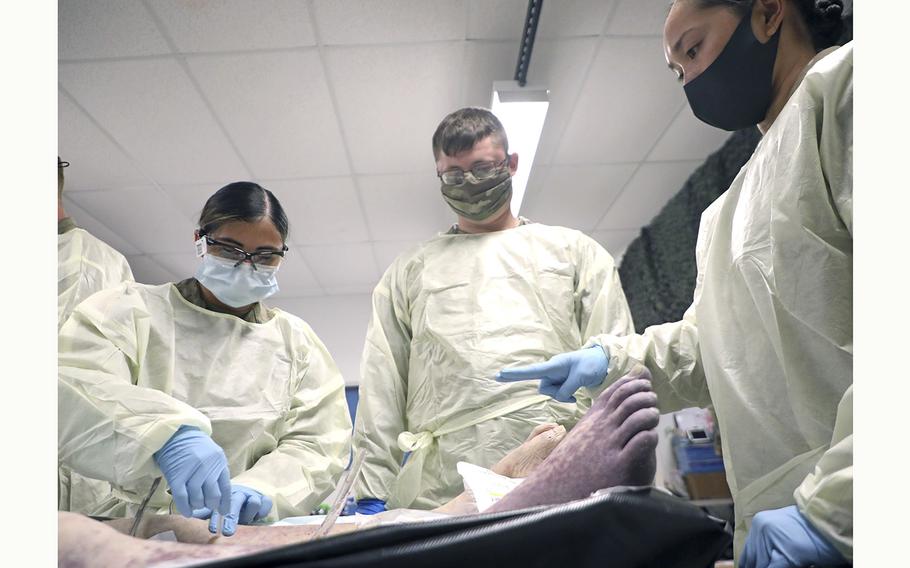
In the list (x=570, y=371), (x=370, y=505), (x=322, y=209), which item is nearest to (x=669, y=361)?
(x=570, y=371)

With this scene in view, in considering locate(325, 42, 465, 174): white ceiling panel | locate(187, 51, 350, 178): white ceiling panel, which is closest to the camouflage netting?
locate(325, 42, 465, 174): white ceiling panel

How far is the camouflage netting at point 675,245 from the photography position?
336 centimetres

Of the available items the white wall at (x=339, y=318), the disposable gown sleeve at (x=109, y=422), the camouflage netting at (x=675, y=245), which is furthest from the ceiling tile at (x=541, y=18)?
the white wall at (x=339, y=318)

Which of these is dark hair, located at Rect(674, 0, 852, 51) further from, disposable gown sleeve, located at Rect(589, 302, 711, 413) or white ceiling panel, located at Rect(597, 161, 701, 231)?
white ceiling panel, located at Rect(597, 161, 701, 231)

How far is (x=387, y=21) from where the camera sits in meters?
2.44

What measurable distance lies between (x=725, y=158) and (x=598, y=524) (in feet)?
10.8

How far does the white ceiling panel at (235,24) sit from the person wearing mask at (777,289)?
170 centimetres

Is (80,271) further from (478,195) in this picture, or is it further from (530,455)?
(530,455)

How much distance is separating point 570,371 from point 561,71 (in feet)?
6.40

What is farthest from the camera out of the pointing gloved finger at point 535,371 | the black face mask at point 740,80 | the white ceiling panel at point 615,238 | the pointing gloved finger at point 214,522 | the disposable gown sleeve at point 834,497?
the white ceiling panel at point 615,238

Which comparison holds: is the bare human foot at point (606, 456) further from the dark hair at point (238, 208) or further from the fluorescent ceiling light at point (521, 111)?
the fluorescent ceiling light at point (521, 111)

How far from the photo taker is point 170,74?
8.54ft

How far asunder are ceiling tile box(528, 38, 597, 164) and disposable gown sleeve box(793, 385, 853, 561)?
7.42ft

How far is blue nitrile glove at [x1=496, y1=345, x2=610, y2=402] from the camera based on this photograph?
116cm
